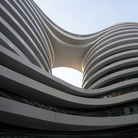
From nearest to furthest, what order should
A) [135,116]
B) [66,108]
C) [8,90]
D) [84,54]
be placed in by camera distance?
1. [8,90]
2. [135,116]
3. [66,108]
4. [84,54]

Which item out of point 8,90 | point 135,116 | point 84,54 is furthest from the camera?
point 84,54

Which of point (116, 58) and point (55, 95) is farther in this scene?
point (116, 58)

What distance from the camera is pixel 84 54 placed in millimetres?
41500

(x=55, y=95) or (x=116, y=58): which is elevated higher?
(x=116, y=58)

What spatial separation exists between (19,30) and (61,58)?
24.3 metres

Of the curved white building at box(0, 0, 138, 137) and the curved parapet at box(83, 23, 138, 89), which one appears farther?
the curved parapet at box(83, 23, 138, 89)

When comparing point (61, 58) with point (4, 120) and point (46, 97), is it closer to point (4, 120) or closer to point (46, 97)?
point (46, 97)

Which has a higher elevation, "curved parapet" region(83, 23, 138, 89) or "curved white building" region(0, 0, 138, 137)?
"curved parapet" region(83, 23, 138, 89)

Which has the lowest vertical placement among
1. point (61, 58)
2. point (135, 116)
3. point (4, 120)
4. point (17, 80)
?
point (4, 120)

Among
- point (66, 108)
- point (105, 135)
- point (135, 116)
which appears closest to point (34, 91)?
point (66, 108)

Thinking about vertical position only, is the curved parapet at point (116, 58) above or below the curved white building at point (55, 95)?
above

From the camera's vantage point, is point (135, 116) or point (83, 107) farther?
point (83, 107)

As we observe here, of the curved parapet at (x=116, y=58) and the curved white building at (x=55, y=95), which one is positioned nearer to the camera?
the curved white building at (x=55, y=95)

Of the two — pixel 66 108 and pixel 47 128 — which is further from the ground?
pixel 66 108
